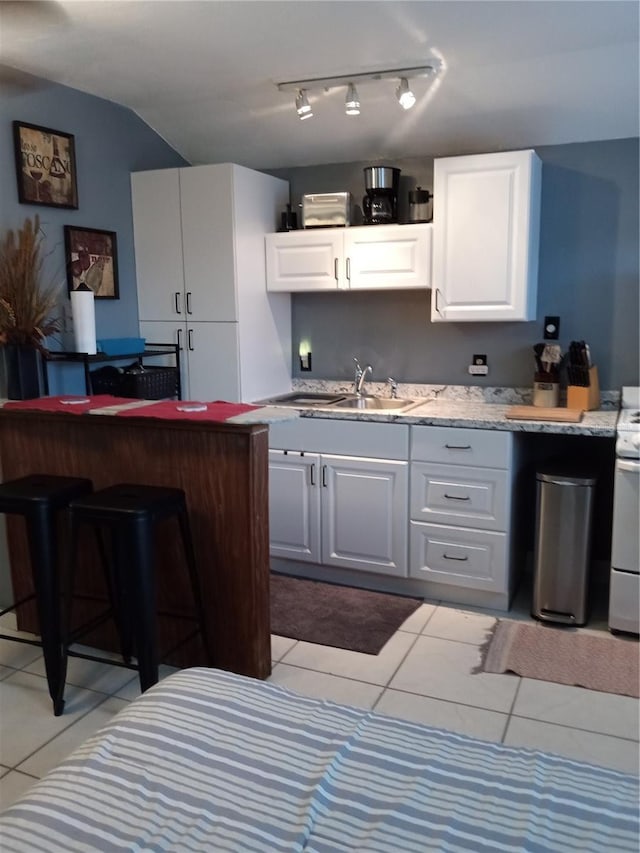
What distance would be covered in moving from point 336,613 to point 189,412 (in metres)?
1.32

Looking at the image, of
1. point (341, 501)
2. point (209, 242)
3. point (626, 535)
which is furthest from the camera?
point (209, 242)

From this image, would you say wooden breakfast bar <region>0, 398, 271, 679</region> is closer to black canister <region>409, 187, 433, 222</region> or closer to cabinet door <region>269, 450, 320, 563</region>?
cabinet door <region>269, 450, 320, 563</region>

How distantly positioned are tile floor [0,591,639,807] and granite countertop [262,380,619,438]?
919 millimetres

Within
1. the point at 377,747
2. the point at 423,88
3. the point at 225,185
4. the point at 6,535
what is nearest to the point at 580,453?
the point at 423,88

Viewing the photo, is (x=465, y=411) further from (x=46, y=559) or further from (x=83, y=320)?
(x=46, y=559)

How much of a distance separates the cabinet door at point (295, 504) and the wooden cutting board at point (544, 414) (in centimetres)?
101

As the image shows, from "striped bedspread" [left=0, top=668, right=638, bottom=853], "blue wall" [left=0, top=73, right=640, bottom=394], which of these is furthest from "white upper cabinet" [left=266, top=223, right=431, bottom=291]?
"striped bedspread" [left=0, top=668, right=638, bottom=853]

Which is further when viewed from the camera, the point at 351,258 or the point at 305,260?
the point at 305,260

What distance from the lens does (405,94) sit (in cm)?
294

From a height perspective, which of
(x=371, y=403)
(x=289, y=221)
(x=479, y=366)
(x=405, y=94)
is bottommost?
(x=371, y=403)

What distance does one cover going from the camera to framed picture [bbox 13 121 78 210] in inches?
123

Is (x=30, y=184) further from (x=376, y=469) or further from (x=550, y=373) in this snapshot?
(x=550, y=373)

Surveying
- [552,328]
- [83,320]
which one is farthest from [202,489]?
[552,328]

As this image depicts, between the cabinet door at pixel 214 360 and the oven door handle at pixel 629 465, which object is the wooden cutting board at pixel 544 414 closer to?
the oven door handle at pixel 629 465
